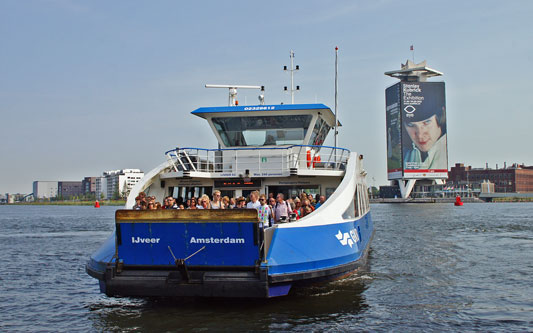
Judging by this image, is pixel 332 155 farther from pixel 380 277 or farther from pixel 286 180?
pixel 380 277

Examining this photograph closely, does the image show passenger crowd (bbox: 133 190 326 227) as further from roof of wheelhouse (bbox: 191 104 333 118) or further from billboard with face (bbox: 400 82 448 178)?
billboard with face (bbox: 400 82 448 178)

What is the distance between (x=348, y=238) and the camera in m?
11.2

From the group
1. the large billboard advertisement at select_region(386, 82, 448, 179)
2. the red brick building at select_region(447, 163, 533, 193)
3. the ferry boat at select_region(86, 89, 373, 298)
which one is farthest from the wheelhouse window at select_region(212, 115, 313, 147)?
the red brick building at select_region(447, 163, 533, 193)

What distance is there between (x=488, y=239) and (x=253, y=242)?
67.3 ft

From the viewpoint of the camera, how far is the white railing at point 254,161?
14398 mm

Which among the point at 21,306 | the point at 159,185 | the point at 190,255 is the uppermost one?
the point at 159,185

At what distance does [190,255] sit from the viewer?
9469 mm

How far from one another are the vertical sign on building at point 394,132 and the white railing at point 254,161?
447 ft

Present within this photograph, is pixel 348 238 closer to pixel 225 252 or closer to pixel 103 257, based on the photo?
pixel 225 252

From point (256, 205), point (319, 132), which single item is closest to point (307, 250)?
point (256, 205)

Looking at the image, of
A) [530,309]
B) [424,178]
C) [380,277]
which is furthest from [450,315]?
[424,178]

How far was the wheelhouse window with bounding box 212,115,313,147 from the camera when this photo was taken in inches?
616

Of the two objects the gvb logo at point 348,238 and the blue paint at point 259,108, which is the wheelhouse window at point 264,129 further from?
the gvb logo at point 348,238

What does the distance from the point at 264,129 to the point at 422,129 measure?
13811 centimetres
